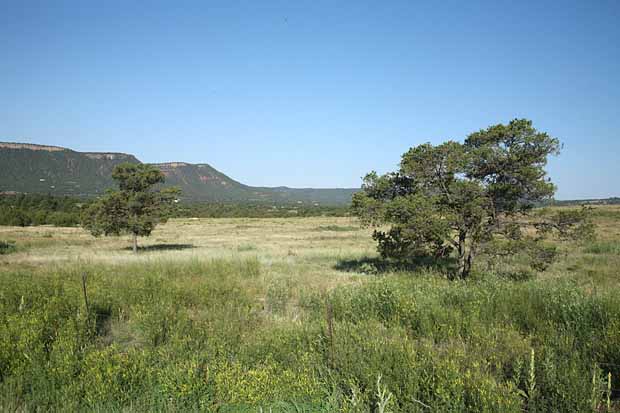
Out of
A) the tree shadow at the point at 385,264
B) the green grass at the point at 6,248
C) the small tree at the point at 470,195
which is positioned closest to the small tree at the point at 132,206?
the green grass at the point at 6,248

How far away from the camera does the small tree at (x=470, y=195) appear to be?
10.6 metres

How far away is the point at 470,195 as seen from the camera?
1116 cm

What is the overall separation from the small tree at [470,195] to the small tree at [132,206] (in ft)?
59.1

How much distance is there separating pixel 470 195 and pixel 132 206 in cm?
2257

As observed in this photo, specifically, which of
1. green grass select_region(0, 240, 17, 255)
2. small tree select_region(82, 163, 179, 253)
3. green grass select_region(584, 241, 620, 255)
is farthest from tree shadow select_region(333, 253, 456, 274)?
green grass select_region(0, 240, 17, 255)

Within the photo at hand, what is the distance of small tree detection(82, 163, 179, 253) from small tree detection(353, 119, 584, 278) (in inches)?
710

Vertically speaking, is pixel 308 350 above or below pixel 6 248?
above

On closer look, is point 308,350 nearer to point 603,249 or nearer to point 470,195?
point 470,195

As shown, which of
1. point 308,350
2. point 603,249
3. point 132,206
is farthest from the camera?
point 132,206

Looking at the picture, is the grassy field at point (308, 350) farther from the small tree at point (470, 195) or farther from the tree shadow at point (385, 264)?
the tree shadow at point (385, 264)

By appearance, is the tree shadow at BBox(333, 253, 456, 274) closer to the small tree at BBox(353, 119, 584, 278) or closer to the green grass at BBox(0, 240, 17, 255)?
the small tree at BBox(353, 119, 584, 278)

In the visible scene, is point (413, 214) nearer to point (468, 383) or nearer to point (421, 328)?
point (421, 328)

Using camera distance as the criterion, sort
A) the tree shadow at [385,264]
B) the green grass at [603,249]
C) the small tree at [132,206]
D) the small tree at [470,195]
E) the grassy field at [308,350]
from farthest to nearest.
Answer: the small tree at [132,206], the green grass at [603,249], the tree shadow at [385,264], the small tree at [470,195], the grassy field at [308,350]

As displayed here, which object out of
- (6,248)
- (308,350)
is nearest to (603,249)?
(308,350)
